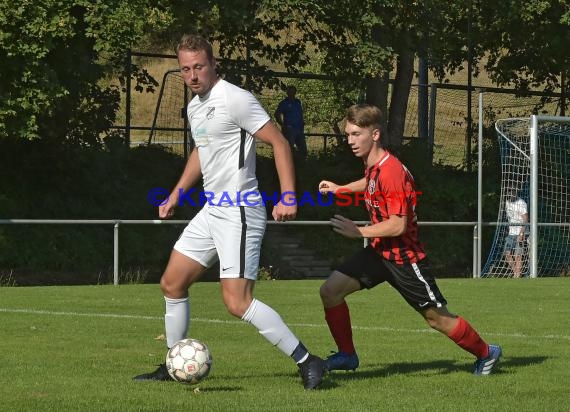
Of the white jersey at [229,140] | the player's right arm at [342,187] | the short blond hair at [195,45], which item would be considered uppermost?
the short blond hair at [195,45]

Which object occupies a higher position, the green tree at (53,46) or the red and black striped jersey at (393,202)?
the green tree at (53,46)

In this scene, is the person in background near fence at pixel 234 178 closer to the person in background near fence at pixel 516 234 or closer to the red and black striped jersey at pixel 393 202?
the red and black striped jersey at pixel 393 202

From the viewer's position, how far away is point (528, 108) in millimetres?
32781

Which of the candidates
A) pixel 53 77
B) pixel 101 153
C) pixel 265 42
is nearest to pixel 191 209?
pixel 101 153

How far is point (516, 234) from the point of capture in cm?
2403

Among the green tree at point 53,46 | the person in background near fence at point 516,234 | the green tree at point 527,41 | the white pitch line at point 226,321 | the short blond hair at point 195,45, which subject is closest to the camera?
the short blond hair at point 195,45

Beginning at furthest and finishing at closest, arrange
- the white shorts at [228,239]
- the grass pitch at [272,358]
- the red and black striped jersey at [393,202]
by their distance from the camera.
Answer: the red and black striped jersey at [393,202]
the white shorts at [228,239]
the grass pitch at [272,358]

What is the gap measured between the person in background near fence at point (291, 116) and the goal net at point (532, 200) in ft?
13.5

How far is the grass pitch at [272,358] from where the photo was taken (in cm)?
739

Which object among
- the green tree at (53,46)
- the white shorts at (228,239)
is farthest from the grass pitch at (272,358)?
the green tree at (53,46)

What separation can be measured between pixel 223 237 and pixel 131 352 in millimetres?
2535

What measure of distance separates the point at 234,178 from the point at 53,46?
1348cm

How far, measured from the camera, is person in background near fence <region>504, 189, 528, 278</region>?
23.7m

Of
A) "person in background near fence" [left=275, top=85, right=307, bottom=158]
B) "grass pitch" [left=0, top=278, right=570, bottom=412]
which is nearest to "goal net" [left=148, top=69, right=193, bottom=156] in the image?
"person in background near fence" [left=275, top=85, right=307, bottom=158]
